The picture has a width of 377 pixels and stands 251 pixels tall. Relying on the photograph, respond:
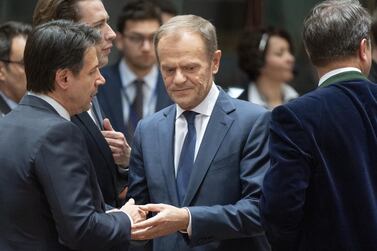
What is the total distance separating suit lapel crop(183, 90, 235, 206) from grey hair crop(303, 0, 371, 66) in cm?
57

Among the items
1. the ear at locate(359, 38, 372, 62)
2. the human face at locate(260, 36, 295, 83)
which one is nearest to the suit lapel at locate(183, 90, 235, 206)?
the ear at locate(359, 38, 372, 62)

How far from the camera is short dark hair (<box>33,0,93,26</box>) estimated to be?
4309mm

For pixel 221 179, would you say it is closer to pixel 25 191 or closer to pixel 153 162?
pixel 153 162

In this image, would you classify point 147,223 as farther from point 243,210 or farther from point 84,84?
point 84,84

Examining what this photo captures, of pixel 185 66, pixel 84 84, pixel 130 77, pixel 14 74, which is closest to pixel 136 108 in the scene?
pixel 130 77

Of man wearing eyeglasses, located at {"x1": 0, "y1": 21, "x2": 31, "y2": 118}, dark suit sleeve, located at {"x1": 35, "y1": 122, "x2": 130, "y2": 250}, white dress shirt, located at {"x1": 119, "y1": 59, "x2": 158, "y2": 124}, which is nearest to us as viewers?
dark suit sleeve, located at {"x1": 35, "y1": 122, "x2": 130, "y2": 250}

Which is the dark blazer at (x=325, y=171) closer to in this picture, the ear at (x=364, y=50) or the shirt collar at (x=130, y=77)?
the ear at (x=364, y=50)

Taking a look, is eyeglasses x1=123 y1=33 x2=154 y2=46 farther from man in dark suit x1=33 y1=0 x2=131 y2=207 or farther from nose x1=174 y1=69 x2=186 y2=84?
nose x1=174 y1=69 x2=186 y2=84

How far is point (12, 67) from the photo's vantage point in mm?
5699

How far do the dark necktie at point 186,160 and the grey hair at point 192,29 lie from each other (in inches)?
12.1

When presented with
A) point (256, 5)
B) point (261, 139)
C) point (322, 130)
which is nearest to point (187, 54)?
point (261, 139)

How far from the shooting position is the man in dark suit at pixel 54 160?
3.29 metres

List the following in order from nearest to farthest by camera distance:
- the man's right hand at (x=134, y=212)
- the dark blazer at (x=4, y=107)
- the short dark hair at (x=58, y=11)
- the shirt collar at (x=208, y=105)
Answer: the man's right hand at (x=134, y=212), the shirt collar at (x=208, y=105), the short dark hair at (x=58, y=11), the dark blazer at (x=4, y=107)

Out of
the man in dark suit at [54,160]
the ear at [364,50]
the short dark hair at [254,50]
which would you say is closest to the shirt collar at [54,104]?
the man in dark suit at [54,160]
